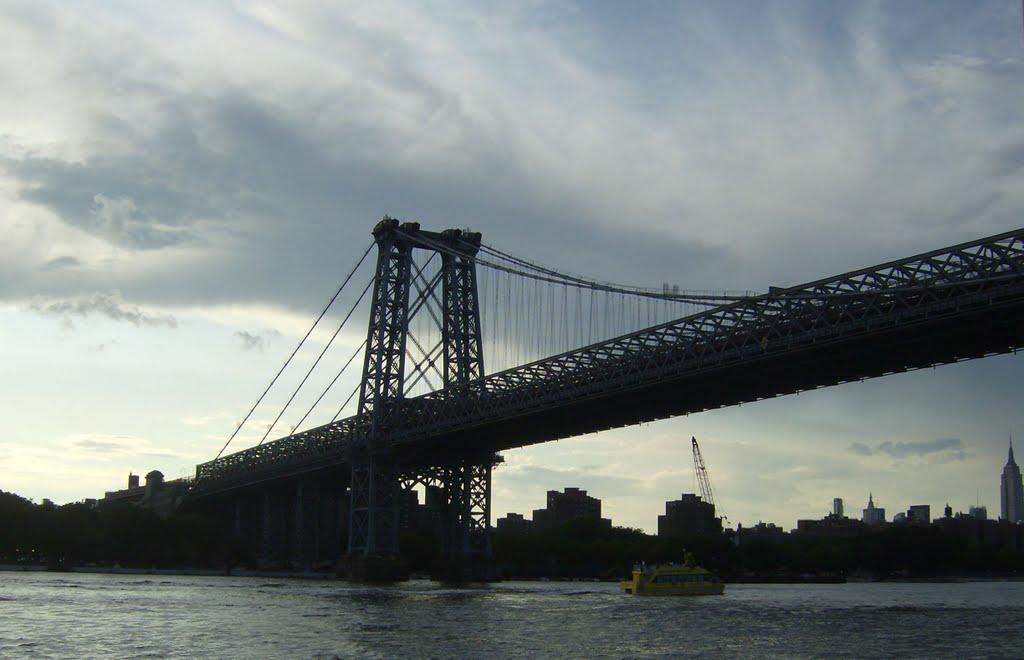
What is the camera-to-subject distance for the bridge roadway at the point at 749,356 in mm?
68938

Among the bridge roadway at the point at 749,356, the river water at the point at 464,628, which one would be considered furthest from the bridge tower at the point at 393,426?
the river water at the point at 464,628

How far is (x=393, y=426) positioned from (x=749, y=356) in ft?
150

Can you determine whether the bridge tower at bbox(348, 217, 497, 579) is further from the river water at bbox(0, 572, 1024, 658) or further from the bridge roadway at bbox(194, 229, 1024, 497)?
the river water at bbox(0, 572, 1024, 658)

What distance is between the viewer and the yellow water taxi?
359ft

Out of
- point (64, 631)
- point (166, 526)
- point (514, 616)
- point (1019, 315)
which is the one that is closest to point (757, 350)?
point (1019, 315)

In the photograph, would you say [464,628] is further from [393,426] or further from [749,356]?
[393,426]

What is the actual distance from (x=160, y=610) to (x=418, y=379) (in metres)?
52.9

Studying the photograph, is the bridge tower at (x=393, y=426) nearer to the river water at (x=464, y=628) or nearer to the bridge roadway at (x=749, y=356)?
the bridge roadway at (x=749, y=356)

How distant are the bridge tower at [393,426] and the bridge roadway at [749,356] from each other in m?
1.73

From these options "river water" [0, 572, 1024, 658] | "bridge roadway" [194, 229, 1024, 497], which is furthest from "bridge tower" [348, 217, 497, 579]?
"river water" [0, 572, 1024, 658]

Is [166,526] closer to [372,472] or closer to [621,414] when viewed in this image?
[372,472]

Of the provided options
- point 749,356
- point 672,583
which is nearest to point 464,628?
point 749,356

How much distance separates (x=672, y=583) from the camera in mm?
111562

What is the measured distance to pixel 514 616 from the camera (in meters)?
68.6
